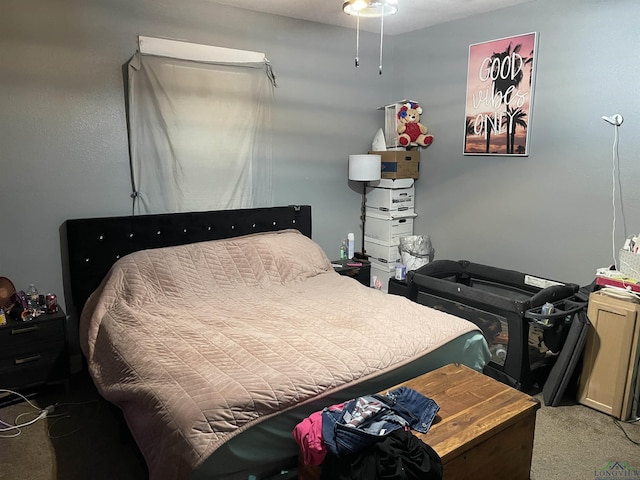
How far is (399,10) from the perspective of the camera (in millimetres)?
3387

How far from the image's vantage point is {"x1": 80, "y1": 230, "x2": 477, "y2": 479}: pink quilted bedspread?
1.64 m

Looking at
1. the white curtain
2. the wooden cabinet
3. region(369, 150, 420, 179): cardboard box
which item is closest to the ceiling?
the white curtain

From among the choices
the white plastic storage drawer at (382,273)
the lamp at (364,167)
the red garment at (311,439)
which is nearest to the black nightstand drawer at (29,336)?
the red garment at (311,439)

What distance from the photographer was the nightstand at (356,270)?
372 cm

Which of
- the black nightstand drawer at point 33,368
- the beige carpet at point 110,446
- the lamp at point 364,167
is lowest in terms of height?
the beige carpet at point 110,446

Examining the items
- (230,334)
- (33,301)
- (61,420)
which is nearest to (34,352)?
(33,301)

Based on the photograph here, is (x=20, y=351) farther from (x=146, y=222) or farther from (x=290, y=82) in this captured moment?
(x=290, y=82)

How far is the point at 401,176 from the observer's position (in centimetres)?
402

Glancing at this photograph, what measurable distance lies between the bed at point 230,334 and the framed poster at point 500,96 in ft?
5.06

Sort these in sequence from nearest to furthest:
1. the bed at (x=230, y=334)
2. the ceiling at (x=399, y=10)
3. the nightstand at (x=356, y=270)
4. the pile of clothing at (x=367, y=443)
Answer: the pile of clothing at (x=367, y=443) → the bed at (x=230, y=334) → the ceiling at (x=399, y=10) → the nightstand at (x=356, y=270)

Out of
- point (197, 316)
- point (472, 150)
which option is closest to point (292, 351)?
point (197, 316)

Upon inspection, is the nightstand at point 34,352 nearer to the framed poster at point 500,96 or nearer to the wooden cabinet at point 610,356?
the wooden cabinet at point 610,356

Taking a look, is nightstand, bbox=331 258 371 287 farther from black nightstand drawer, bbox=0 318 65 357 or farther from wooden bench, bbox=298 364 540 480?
black nightstand drawer, bbox=0 318 65 357

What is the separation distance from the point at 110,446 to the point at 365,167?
2.67m
